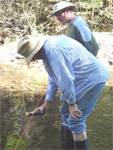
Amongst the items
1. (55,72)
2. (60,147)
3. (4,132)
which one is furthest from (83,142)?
(4,132)

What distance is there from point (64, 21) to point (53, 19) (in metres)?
9.20

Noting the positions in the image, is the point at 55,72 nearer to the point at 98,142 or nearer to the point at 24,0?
the point at 98,142

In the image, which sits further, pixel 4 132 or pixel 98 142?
pixel 4 132

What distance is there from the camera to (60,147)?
115 inches

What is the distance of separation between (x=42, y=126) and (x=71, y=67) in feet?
5.46

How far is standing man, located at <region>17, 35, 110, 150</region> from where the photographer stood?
2.10 meters

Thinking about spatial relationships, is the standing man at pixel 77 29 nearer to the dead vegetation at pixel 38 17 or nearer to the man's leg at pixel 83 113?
the man's leg at pixel 83 113

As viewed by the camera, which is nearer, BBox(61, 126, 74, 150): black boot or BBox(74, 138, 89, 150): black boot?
BBox(74, 138, 89, 150): black boot

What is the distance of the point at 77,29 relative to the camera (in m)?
3.43

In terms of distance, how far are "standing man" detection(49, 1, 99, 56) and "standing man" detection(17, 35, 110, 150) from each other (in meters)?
1.14

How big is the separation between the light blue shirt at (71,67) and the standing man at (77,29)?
1143 mm

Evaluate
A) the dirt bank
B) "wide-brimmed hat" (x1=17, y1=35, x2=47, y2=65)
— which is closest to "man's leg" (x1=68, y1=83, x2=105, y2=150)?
"wide-brimmed hat" (x1=17, y1=35, x2=47, y2=65)

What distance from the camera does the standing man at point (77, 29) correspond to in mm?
3420

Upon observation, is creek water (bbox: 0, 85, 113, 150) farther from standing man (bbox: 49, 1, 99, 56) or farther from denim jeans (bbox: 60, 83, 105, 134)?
standing man (bbox: 49, 1, 99, 56)
